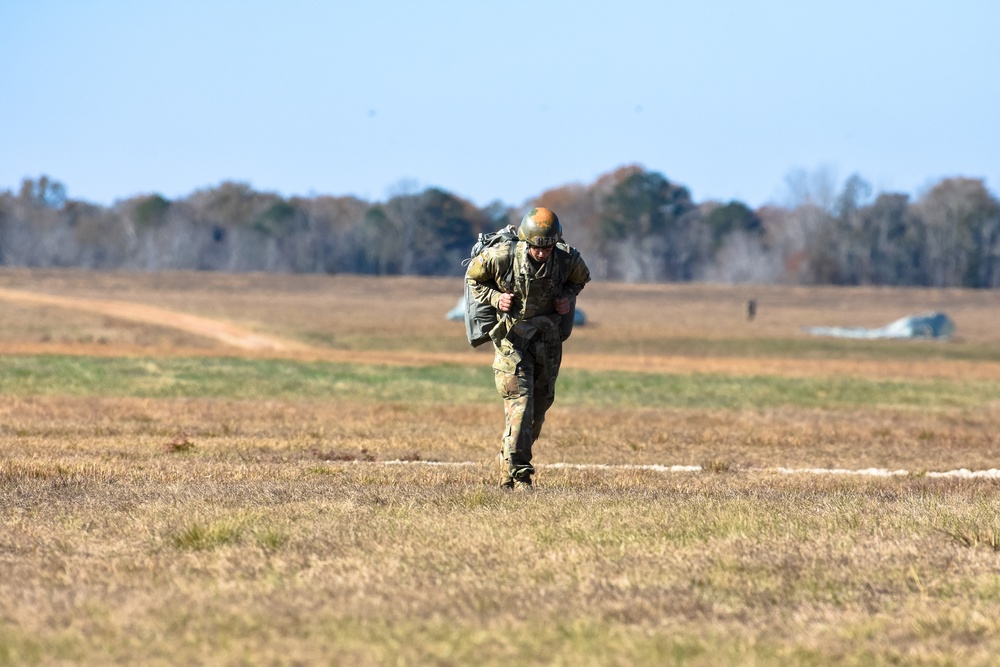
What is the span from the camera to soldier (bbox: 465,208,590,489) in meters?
10.5

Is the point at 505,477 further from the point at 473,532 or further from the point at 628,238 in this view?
the point at 628,238

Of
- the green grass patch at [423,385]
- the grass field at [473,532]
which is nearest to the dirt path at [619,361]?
the green grass patch at [423,385]

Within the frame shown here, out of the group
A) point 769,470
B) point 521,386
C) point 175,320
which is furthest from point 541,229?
point 175,320

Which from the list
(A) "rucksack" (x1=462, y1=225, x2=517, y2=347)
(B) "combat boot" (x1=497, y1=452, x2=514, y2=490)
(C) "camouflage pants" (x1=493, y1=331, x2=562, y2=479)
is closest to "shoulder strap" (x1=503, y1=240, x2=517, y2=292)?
(A) "rucksack" (x1=462, y1=225, x2=517, y2=347)

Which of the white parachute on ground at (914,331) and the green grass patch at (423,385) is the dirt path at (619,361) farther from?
the white parachute on ground at (914,331)

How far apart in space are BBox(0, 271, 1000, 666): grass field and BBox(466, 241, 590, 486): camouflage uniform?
1.72 feet

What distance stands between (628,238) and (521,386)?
428ft

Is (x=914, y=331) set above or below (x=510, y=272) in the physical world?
below

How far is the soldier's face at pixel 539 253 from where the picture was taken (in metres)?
10.3

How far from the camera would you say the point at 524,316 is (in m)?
10.6

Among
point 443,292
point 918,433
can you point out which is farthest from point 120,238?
point 918,433

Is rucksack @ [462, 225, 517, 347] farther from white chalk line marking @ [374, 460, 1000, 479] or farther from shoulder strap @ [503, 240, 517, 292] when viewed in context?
white chalk line marking @ [374, 460, 1000, 479]

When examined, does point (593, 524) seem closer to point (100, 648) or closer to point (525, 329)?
point (525, 329)

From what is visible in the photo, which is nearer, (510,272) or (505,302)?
(505,302)
